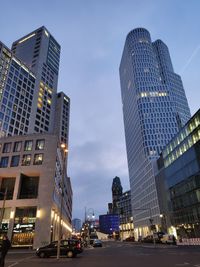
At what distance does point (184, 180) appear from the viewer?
224 ft

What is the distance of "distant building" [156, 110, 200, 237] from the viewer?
60803 millimetres

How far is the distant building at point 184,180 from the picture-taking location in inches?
2394

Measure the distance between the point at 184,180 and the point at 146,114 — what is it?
65.0 m

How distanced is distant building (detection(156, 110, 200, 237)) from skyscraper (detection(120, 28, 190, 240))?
2379 centimetres

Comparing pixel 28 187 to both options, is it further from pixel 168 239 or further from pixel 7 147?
pixel 168 239

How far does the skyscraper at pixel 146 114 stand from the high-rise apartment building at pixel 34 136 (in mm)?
39069

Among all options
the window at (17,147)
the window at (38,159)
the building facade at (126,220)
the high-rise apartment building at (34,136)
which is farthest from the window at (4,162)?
the building facade at (126,220)

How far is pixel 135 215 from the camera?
144m

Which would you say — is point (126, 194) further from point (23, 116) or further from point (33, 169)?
point (33, 169)

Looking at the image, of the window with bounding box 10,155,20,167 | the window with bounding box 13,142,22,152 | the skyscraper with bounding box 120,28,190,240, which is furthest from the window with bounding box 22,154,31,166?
the skyscraper with bounding box 120,28,190,240

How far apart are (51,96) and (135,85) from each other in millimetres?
51151

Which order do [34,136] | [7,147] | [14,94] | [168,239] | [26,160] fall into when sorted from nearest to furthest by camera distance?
1. [168,239]
2. [26,160]
3. [34,136]
4. [7,147]
5. [14,94]

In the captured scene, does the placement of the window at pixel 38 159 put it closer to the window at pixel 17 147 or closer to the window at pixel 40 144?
the window at pixel 40 144

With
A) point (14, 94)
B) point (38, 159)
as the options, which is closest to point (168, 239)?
point (38, 159)
